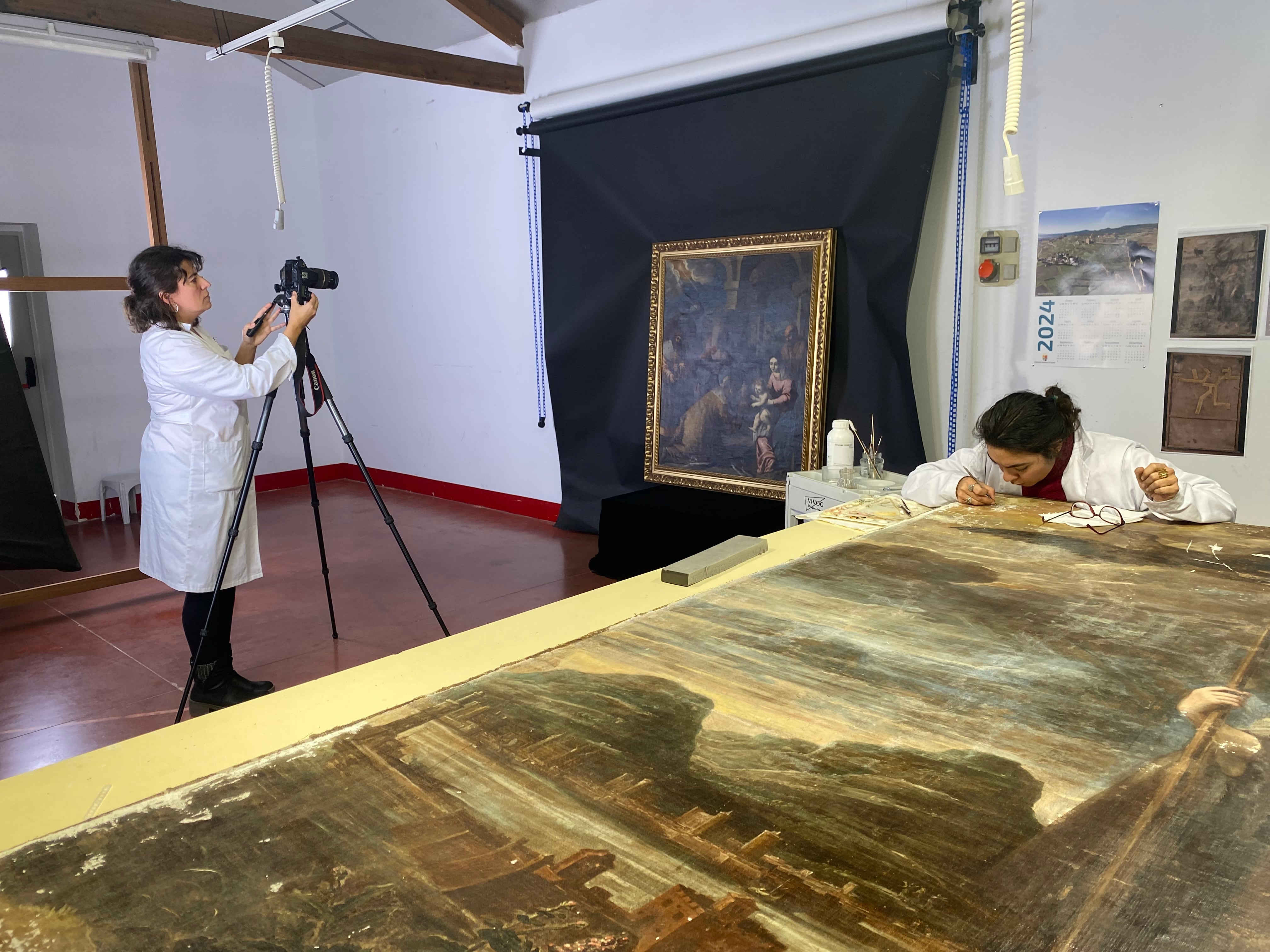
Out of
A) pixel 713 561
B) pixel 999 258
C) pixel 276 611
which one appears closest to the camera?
pixel 713 561

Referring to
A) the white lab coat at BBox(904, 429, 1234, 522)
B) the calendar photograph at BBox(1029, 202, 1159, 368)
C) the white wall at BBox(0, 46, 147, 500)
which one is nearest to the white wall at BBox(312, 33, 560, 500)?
the white wall at BBox(0, 46, 147, 500)

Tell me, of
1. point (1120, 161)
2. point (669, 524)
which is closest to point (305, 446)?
point (669, 524)

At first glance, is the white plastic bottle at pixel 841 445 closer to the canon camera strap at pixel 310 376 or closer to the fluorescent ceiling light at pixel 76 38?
the canon camera strap at pixel 310 376

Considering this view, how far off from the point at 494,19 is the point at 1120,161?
3252 mm

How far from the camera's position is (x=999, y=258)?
10.7ft

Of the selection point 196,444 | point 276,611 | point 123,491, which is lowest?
point 276,611

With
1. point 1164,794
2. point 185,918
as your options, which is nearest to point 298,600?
point 185,918

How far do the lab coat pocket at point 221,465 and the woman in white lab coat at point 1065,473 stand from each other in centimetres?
201

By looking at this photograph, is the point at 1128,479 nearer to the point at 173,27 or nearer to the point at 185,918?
the point at 185,918

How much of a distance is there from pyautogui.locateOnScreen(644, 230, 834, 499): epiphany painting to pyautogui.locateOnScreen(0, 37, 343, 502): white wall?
336 centimetres

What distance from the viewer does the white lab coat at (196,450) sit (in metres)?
2.58

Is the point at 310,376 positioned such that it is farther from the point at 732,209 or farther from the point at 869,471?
the point at 732,209

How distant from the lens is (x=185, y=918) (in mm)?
757

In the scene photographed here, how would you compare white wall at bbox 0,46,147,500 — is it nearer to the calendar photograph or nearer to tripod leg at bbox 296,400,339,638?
tripod leg at bbox 296,400,339,638
